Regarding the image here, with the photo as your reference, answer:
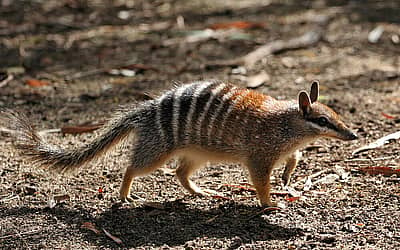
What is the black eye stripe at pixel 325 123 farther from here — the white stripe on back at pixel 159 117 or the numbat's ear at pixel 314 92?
the white stripe on back at pixel 159 117

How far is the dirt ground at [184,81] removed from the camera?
524 centimetres

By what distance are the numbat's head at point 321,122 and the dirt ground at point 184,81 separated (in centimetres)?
54

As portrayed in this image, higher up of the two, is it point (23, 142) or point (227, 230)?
point (23, 142)

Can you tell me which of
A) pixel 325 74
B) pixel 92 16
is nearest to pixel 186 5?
pixel 92 16

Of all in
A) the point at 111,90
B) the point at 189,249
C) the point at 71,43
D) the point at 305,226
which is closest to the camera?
the point at 189,249

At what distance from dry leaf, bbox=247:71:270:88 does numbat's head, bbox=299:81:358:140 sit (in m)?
2.93

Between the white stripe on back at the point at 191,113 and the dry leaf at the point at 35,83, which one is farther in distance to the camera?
the dry leaf at the point at 35,83

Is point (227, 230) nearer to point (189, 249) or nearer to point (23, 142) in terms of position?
point (189, 249)

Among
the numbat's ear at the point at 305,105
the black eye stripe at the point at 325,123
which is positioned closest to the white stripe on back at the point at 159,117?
the numbat's ear at the point at 305,105

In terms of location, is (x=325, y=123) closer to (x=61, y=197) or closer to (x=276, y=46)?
(x=61, y=197)

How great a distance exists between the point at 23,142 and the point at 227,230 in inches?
79.3

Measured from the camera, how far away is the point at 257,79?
8.82 meters

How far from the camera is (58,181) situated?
630 centimetres

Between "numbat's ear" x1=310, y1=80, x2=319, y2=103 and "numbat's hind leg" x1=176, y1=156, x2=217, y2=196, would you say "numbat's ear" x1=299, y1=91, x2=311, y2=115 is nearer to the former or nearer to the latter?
"numbat's ear" x1=310, y1=80, x2=319, y2=103
